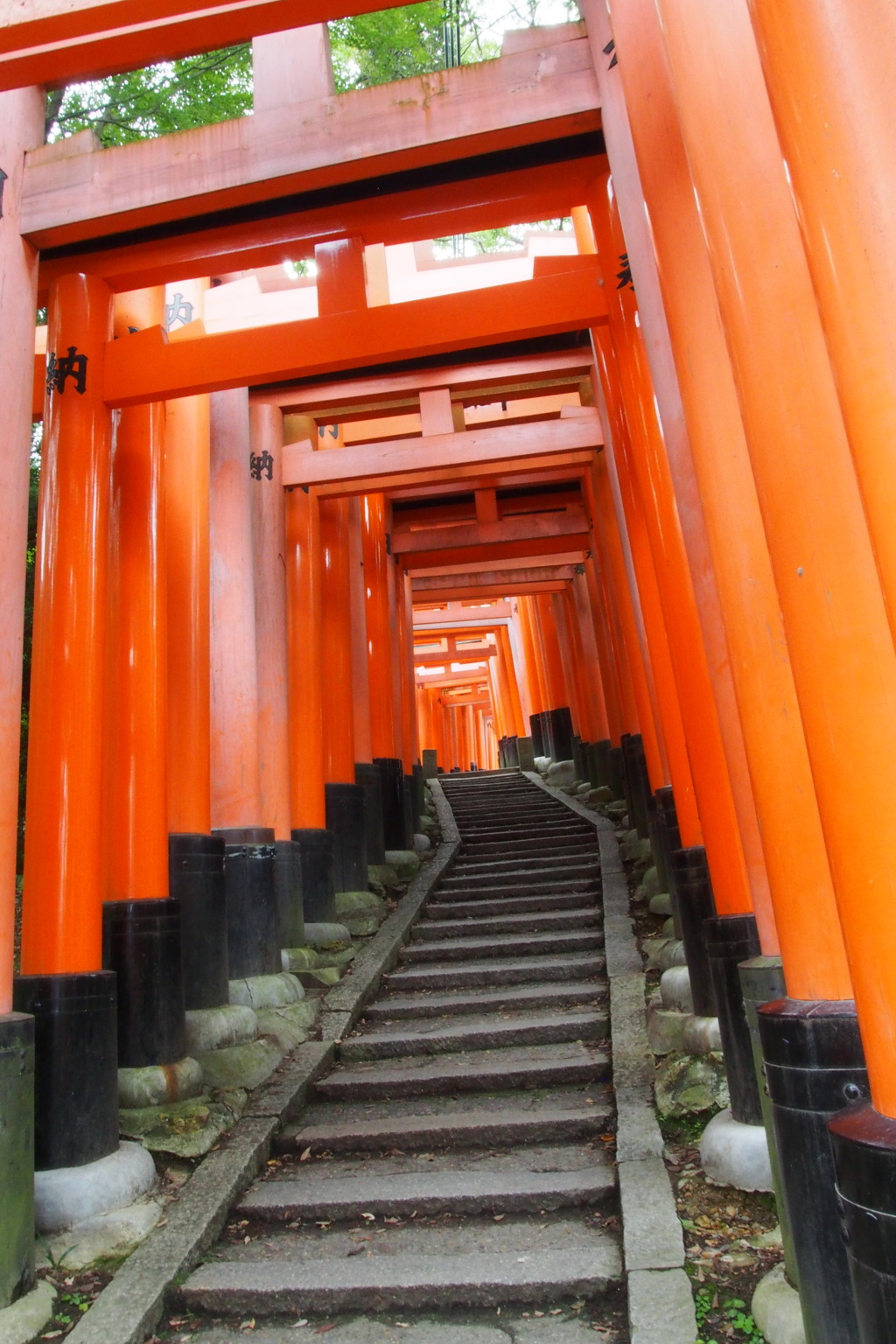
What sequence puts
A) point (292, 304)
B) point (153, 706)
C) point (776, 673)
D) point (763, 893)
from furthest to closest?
point (292, 304)
point (153, 706)
point (763, 893)
point (776, 673)

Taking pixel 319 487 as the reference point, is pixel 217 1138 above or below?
below

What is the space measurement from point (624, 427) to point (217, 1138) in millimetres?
4008

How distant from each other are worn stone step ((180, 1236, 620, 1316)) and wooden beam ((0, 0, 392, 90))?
4266 mm

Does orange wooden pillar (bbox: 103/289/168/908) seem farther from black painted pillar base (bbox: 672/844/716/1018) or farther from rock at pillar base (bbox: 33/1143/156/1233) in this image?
black painted pillar base (bbox: 672/844/716/1018)

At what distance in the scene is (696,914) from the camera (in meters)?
4.64

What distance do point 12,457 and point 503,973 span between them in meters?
4.27

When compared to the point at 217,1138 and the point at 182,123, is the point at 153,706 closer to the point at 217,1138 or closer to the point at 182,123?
the point at 217,1138

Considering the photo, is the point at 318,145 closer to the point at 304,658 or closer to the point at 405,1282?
the point at 304,658

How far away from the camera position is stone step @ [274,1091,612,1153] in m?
4.47

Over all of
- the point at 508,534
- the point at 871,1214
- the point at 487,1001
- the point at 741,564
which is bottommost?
the point at 487,1001

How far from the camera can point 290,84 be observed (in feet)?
15.7

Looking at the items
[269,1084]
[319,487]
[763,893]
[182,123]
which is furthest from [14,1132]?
[182,123]

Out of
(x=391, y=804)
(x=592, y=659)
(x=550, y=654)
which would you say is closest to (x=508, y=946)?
(x=391, y=804)

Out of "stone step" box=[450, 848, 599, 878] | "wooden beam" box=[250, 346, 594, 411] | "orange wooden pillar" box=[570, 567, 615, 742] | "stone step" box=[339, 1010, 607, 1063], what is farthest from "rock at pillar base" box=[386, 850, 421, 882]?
"wooden beam" box=[250, 346, 594, 411]
